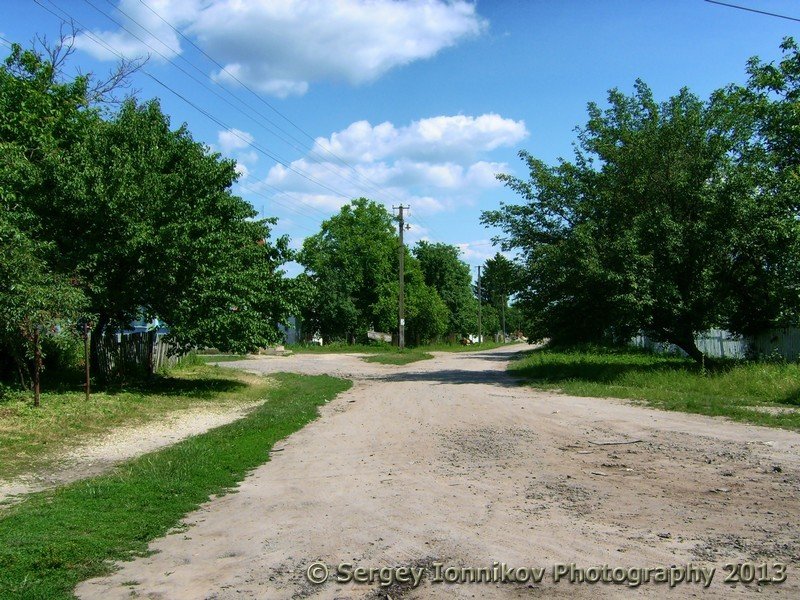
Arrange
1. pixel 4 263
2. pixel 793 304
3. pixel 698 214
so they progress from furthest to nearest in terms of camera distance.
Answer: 1. pixel 698 214
2. pixel 793 304
3. pixel 4 263

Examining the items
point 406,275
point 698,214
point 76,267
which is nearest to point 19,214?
point 76,267

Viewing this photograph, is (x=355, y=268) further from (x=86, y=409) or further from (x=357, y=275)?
(x=86, y=409)

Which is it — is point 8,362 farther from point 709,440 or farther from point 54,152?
point 709,440

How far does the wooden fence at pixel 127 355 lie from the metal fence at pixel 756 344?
57.4ft

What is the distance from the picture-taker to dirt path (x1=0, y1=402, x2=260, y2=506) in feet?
28.9

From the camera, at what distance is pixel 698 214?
22.6m

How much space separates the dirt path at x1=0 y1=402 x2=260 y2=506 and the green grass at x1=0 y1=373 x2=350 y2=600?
41 centimetres

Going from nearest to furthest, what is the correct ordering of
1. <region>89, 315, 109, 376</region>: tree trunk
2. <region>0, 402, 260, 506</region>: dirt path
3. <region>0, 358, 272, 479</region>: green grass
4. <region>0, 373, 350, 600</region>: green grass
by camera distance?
<region>0, 373, 350, 600</region>: green grass
<region>0, 402, 260, 506</region>: dirt path
<region>0, 358, 272, 479</region>: green grass
<region>89, 315, 109, 376</region>: tree trunk

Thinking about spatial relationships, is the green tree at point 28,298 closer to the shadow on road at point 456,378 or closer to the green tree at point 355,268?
the shadow on road at point 456,378

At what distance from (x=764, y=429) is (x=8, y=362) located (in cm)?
1772

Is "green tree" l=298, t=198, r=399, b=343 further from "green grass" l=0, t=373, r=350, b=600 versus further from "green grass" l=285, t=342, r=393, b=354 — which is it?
"green grass" l=0, t=373, r=350, b=600

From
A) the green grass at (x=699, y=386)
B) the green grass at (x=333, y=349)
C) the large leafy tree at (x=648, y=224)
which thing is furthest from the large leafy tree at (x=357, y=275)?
the green grass at (x=699, y=386)

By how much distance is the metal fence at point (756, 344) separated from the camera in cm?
2277

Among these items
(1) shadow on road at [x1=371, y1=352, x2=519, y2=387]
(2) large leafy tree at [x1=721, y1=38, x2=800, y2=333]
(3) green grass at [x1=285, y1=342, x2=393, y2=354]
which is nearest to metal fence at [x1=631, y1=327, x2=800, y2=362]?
(2) large leafy tree at [x1=721, y1=38, x2=800, y2=333]
